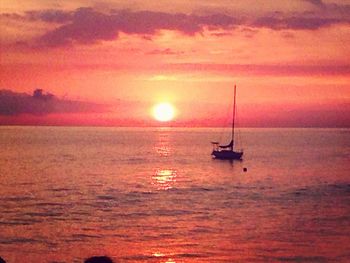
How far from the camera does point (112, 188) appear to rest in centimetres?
7962

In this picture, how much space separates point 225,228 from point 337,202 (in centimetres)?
2241

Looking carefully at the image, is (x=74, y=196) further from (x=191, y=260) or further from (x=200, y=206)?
(x=191, y=260)

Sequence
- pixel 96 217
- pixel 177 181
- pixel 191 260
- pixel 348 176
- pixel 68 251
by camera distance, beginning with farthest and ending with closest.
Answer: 1. pixel 348 176
2. pixel 177 181
3. pixel 96 217
4. pixel 68 251
5. pixel 191 260

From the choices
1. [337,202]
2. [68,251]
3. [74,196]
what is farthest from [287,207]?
[68,251]

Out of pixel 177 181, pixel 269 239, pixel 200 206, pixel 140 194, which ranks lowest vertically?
pixel 269 239

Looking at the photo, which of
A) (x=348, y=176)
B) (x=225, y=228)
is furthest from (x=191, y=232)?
(x=348, y=176)

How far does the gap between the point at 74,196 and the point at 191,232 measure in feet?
92.6

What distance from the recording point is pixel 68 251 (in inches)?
1476

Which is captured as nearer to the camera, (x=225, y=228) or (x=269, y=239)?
(x=269, y=239)

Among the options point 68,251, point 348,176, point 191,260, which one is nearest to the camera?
point 191,260

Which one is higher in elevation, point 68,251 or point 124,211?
point 124,211

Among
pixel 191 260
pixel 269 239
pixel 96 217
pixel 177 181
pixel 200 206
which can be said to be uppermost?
pixel 177 181

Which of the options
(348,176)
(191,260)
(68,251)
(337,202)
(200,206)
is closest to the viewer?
(191,260)

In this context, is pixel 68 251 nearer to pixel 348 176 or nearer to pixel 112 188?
pixel 112 188
